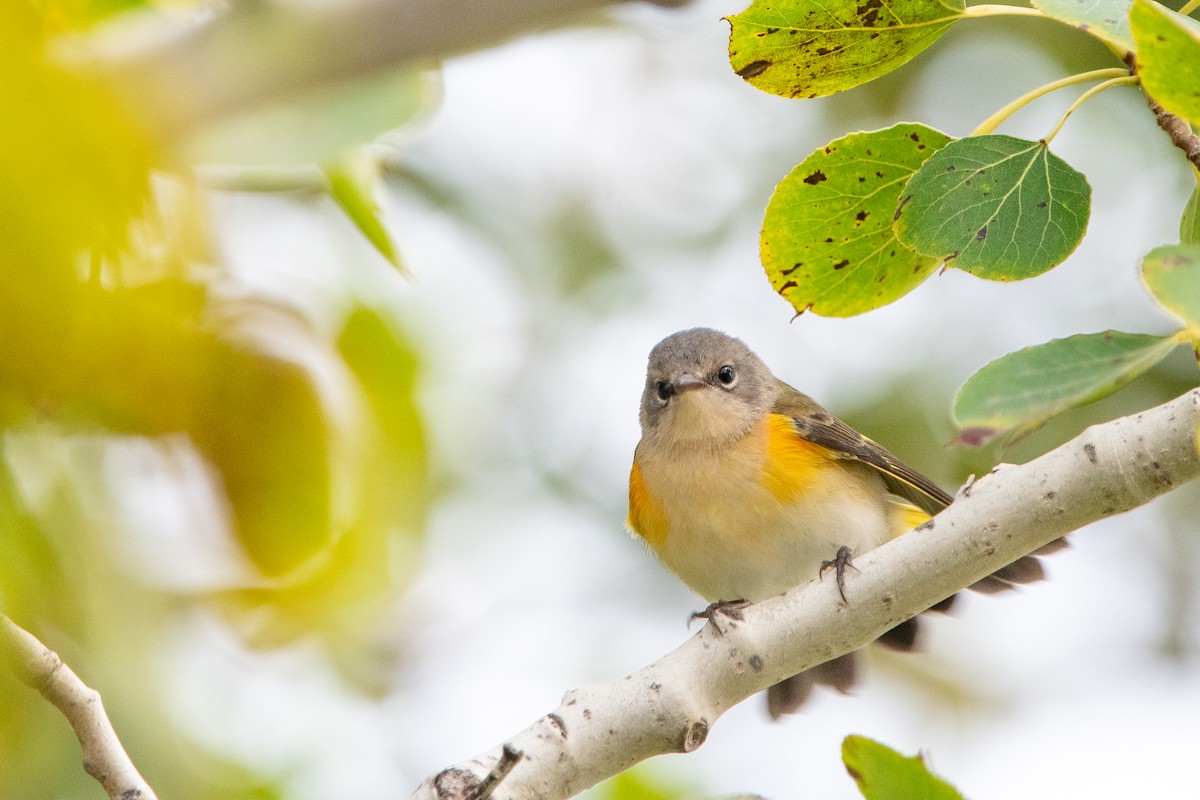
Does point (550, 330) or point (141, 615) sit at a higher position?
point (550, 330)

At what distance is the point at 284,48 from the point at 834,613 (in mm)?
1489

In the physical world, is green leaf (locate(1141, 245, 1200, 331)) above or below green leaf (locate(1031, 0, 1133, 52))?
below

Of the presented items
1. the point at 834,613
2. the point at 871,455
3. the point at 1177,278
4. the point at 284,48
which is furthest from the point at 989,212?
the point at 871,455

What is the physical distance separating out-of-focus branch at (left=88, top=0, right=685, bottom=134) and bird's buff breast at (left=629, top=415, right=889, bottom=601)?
176 cm

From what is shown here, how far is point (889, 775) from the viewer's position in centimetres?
147

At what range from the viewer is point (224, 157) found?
7.08 feet

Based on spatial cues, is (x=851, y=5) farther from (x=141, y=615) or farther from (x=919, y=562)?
(x=141, y=615)

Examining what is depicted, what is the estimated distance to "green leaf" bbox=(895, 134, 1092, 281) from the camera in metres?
1.89

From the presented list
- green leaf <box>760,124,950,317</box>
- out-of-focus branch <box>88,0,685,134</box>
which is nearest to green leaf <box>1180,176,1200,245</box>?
green leaf <box>760,124,950,317</box>

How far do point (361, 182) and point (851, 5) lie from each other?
2.88 feet

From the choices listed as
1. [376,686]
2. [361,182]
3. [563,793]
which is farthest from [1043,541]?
[376,686]

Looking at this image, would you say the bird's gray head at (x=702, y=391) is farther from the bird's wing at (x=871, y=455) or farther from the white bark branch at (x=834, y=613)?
the white bark branch at (x=834, y=613)

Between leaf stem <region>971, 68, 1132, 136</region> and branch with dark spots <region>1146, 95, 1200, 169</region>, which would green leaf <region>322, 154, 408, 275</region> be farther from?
branch with dark spots <region>1146, 95, 1200, 169</region>

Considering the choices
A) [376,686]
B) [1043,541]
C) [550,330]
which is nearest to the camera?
[1043,541]
